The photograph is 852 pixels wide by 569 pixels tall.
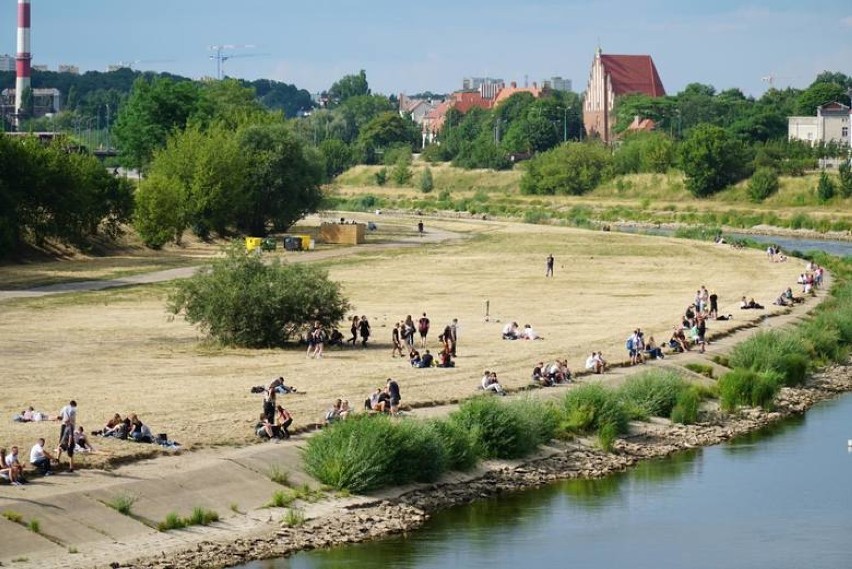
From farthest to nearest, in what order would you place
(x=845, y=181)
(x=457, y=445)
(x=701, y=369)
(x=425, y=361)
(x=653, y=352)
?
(x=845, y=181)
(x=653, y=352)
(x=701, y=369)
(x=425, y=361)
(x=457, y=445)

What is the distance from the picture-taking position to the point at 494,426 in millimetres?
Result: 37062

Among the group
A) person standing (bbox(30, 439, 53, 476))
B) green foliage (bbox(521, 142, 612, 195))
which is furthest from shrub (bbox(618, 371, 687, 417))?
green foliage (bbox(521, 142, 612, 195))

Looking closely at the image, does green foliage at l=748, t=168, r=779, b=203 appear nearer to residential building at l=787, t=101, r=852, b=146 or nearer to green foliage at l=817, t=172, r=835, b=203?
green foliage at l=817, t=172, r=835, b=203

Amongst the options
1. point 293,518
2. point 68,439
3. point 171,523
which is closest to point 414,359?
point 293,518

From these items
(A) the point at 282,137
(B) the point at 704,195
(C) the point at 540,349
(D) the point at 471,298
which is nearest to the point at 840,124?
(B) the point at 704,195

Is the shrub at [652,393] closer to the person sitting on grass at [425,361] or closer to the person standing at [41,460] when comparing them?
the person sitting on grass at [425,361]

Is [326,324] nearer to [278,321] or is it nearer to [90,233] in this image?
[278,321]

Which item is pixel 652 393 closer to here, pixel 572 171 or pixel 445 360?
pixel 445 360

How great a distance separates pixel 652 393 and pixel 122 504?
1896 centimetres

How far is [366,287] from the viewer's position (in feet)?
255

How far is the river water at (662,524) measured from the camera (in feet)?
97.1

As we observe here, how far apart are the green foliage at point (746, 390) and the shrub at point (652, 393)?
2.49 metres

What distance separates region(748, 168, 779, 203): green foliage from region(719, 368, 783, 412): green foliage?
105 m

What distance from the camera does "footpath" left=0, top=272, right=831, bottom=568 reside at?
27359 mm
